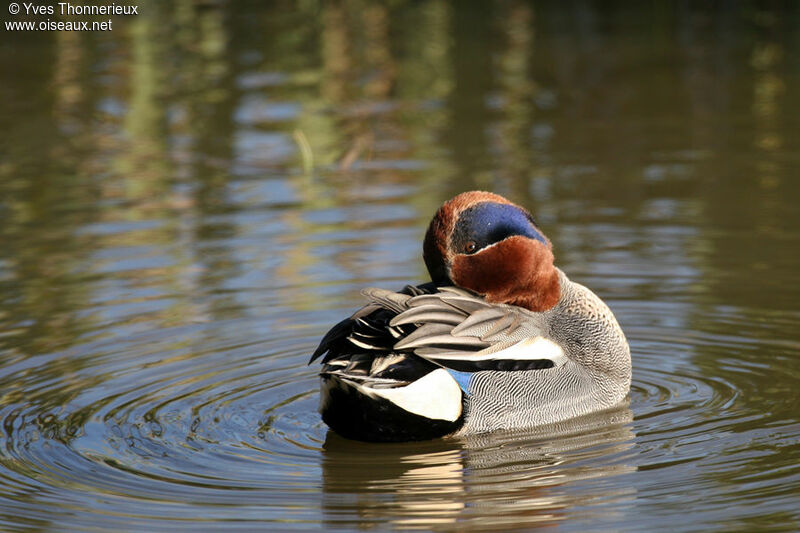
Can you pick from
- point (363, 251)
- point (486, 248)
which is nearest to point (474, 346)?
point (486, 248)

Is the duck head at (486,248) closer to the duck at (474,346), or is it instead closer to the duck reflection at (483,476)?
the duck at (474,346)

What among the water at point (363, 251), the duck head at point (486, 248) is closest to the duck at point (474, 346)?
the duck head at point (486, 248)

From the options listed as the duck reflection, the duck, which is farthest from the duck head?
the duck reflection

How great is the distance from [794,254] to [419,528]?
4252 millimetres

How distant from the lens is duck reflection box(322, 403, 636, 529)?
4590 mm

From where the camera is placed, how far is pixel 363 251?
8344 millimetres

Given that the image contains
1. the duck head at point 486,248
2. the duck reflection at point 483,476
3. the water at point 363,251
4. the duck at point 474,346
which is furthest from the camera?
the duck head at point 486,248

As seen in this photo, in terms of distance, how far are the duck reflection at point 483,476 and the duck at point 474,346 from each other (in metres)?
0.08

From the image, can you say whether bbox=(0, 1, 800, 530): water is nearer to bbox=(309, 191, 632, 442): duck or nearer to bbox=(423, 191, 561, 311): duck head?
bbox=(309, 191, 632, 442): duck

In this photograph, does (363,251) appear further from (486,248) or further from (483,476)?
(483,476)

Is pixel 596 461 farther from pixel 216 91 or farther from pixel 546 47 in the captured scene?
pixel 546 47

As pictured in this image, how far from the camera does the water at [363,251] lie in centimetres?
487

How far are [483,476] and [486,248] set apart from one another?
3.33 feet

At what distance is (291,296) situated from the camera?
7.55 m
